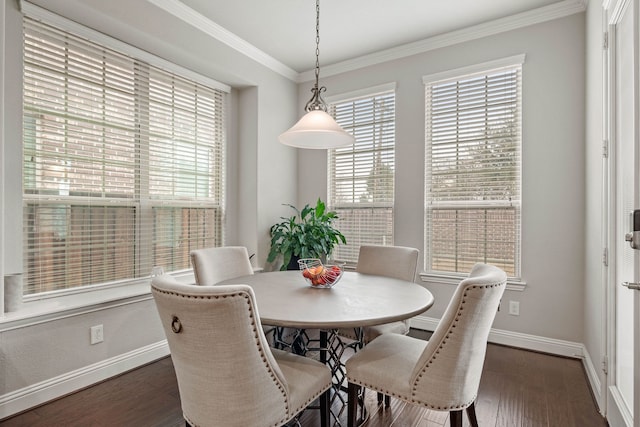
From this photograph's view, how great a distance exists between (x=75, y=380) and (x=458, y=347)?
246 centimetres

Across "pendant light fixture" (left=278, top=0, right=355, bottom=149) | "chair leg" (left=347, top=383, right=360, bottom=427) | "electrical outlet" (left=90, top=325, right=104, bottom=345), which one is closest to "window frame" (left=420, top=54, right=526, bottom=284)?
"pendant light fixture" (left=278, top=0, right=355, bottom=149)

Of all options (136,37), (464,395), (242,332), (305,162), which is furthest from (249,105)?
(464,395)

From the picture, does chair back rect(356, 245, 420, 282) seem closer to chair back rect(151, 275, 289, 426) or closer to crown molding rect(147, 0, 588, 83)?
chair back rect(151, 275, 289, 426)

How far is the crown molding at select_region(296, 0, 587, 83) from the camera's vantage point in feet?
9.38

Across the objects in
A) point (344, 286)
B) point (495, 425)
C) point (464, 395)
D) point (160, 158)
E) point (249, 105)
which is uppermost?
point (249, 105)

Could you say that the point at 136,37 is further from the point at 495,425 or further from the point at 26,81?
the point at 495,425

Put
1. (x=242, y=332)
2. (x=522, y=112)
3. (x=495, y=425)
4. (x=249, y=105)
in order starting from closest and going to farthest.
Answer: (x=242, y=332)
(x=495, y=425)
(x=522, y=112)
(x=249, y=105)

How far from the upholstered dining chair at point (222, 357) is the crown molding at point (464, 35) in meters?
3.24

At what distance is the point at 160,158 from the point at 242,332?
2.45m

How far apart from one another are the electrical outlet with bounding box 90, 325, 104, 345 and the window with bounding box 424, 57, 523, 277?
112 inches

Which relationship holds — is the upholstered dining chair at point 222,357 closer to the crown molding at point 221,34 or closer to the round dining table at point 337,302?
the round dining table at point 337,302

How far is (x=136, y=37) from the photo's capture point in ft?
8.92

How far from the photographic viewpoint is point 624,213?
181cm

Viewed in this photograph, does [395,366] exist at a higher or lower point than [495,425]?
higher
